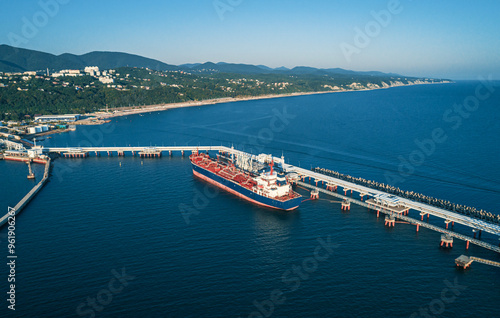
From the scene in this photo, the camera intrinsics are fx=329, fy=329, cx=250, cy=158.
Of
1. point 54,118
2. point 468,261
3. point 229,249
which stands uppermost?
point 54,118

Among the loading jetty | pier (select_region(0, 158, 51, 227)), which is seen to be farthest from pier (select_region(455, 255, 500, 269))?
pier (select_region(0, 158, 51, 227))

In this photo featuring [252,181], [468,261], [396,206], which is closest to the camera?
[468,261]

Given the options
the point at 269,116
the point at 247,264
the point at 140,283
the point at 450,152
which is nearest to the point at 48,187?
the point at 140,283

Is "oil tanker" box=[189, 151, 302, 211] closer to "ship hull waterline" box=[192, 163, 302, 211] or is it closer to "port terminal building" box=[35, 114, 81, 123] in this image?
"ship hull waterline" box=[192, 163, 302, 211]

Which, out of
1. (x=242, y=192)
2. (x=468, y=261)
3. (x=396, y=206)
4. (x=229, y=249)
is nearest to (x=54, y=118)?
(x=242, y=192)

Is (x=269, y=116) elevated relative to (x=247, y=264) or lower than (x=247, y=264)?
elevated

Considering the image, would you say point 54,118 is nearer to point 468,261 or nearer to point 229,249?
point 229,249

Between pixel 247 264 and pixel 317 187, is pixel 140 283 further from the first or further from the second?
pixel 317 187
